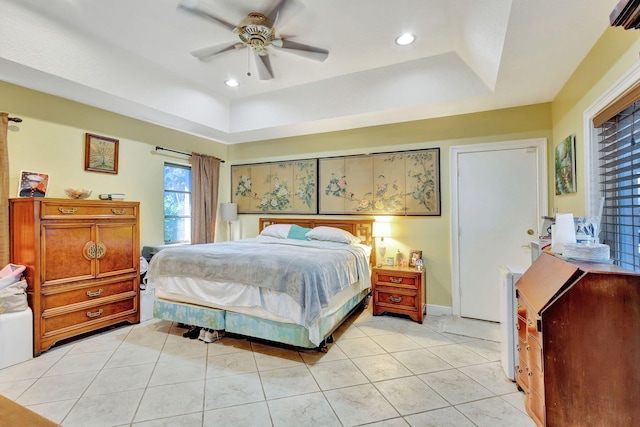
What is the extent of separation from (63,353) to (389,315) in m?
3.30

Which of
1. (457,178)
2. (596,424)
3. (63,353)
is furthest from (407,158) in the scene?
(63,353)

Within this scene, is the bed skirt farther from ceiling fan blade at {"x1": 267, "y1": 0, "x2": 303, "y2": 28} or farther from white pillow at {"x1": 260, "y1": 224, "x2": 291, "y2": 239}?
ceiling fan blade at {"x1": 267, "y1": 0, "x2": 303, "y2": 28}

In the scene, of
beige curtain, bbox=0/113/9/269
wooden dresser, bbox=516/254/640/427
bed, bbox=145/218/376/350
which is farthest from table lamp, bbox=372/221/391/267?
beige curtain, bbox=0/113/9/269

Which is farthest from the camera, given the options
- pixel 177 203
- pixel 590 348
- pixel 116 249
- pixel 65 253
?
pixel 177 203

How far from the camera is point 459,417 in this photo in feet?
5.92

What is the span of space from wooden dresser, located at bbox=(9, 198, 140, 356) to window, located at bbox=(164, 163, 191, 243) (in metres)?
0.94

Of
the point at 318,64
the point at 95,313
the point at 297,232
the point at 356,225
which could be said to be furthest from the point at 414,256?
the point at 95,313

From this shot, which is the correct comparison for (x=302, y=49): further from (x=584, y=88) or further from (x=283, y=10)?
(x=584, y=88)

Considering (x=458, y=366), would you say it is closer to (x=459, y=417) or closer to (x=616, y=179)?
(x=459, y=417)

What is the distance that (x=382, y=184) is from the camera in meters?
4.00

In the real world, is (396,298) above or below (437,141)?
below

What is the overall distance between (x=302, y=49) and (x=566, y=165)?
8.36 feet

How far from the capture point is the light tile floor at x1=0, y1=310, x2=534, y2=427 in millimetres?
1815

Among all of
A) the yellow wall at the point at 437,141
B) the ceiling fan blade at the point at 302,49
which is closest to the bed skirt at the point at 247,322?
the yellow wall at the point at 437,141
